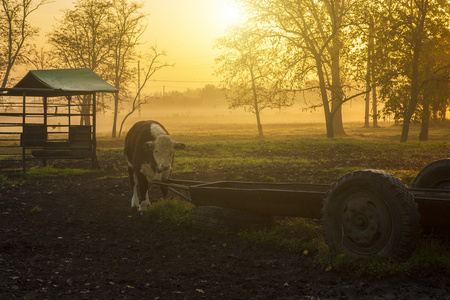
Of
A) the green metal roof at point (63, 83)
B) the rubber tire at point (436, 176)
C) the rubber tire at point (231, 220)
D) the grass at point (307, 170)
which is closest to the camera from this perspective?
the grass at point (307, 170)

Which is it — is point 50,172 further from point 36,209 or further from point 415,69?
point 415,69

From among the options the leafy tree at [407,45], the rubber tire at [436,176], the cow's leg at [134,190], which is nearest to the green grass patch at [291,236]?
the rubber tire at [436,176]

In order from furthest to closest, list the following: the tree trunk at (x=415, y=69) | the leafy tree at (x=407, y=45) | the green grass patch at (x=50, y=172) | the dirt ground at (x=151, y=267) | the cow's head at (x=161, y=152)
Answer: the tree trunk at (x=415, y=69), the leafy tree at (x=407, y=45), the green grass patch at (x=50, y=172), the cow's head at (x=161, y=152), the dirt ground at (x=151, y=267)

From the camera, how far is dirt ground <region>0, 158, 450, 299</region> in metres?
5.43

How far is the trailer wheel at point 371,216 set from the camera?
553 cm

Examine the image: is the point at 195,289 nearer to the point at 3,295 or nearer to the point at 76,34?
the point at 3,295

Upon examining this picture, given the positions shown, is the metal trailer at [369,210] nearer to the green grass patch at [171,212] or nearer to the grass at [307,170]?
the grass at [307,170]

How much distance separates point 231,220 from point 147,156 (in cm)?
363

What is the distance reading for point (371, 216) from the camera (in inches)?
230

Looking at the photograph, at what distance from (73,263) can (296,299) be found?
361 centimetres

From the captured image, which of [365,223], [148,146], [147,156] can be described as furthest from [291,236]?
[147,156]

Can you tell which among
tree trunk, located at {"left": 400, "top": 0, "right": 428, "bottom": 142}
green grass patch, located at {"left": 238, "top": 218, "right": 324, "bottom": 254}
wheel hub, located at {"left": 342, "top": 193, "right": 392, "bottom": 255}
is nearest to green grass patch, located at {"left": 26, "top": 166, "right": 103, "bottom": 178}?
green grass patch, located at {"left": 238, "top": 218, "right": 324, "bottom": 254}

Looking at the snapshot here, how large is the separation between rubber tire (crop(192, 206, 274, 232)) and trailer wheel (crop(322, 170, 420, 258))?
6.26ft

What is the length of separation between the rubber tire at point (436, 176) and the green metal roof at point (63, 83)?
13.4 metres
